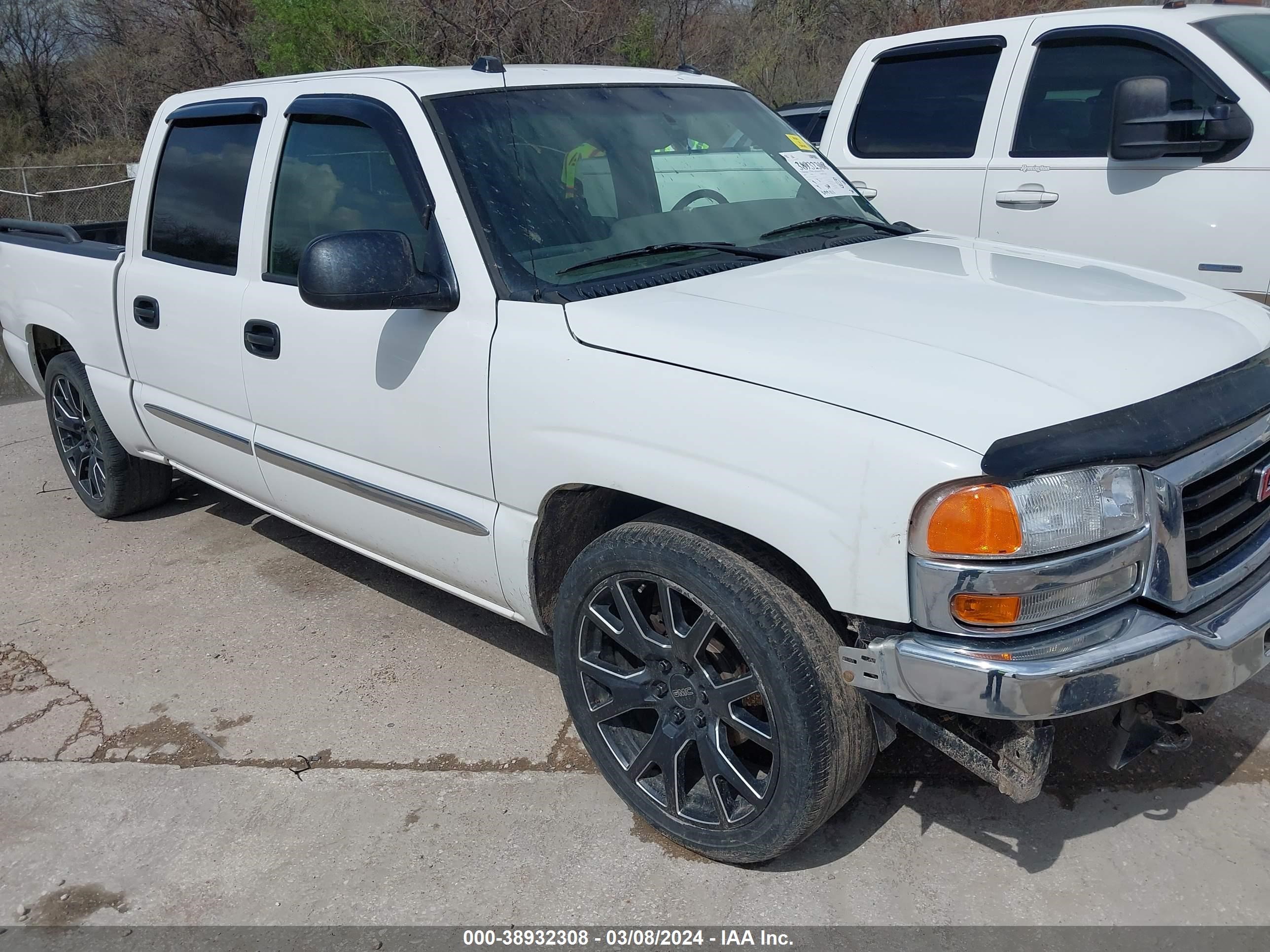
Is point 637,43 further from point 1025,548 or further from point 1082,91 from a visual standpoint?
point 1025,548

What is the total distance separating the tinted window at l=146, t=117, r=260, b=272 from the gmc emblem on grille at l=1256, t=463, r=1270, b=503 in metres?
3.22

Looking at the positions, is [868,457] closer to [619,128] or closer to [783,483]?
[783,483]

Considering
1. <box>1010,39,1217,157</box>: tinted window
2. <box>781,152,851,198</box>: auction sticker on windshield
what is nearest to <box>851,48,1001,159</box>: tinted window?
<box>1010,39,1217,157</box>: tinted window

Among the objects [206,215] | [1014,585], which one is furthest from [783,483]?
[206,215]

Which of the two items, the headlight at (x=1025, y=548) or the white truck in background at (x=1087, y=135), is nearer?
the headlight at (x=1025, y=548)

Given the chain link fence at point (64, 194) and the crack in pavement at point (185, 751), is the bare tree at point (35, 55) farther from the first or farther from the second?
the crack in pavement at point (185, 751)

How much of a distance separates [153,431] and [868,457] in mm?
3454

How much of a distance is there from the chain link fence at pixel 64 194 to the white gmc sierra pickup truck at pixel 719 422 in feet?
43.3

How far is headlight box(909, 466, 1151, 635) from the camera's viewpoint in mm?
2115

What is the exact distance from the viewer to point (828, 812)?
2525 mm

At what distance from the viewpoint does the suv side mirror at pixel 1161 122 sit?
185 inches

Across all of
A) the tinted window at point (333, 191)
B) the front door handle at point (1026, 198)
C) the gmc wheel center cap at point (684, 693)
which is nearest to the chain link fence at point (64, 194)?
the tinted window at point (333, 191)

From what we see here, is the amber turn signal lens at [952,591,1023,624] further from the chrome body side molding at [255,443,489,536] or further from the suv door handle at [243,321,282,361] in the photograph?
the suv door handle at [243,321,282,361]

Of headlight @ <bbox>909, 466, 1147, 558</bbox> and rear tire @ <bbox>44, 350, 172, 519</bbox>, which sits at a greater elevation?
headlight @ <bbox>909, 466, 1147, 558</bbox>
